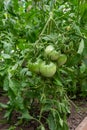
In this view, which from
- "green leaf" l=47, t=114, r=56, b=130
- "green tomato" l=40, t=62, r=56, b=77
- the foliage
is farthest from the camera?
"green leaf" l=47, t=114, r=56, b=130

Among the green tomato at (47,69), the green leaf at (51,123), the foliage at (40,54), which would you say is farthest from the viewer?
the green leaf at (51,123)

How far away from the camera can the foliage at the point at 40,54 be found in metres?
1.44

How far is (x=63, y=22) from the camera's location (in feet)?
5.90

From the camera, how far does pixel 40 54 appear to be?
141cm

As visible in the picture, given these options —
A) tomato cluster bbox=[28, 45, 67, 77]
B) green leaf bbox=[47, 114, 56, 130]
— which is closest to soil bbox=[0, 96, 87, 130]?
green leaf bbox=[47, 114, 56, 130]

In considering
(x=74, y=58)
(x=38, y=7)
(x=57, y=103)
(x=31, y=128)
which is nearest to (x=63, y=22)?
(x=38, y=7)

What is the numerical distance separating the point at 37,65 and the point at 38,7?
1.93 feet

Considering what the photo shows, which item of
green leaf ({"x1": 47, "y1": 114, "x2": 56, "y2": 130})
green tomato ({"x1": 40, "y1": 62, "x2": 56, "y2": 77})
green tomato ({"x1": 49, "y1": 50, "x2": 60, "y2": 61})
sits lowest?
green leaf ({"x1": 47, "y1": 114, "x2": 56, "y2": 130})

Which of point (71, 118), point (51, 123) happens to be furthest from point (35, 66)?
point (71, 118)

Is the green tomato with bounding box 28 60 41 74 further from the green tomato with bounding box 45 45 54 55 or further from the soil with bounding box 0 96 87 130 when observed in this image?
the soil with bounding box 0 96 87 130

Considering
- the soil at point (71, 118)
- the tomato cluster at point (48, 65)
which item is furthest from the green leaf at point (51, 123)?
the tomato cluster at point (48, 65)

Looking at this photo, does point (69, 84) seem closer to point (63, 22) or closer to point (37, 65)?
point (63, 22)

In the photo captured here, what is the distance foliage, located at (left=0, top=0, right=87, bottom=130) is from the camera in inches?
56.8

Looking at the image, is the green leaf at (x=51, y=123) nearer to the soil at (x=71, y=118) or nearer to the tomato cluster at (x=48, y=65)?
the soil at (x=71, y=118)
